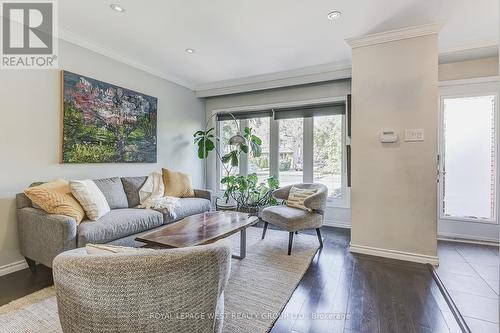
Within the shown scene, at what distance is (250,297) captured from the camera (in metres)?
2.03

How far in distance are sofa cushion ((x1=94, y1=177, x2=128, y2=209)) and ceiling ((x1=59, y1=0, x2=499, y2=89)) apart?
5.63ft

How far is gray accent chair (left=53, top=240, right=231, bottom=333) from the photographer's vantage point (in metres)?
0.88

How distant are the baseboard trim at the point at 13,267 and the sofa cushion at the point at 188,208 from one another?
1.43 metres

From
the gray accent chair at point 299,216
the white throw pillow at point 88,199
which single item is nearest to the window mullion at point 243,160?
the gray accent chair at point 299,216

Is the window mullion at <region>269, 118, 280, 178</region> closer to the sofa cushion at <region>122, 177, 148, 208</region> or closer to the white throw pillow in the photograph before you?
the sofa cushion at <region>122, 177, 148, 208</region>

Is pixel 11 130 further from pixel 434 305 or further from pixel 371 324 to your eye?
pixel 434 305

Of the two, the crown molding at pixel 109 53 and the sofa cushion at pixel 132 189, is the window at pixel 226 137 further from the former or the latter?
the sofa cushion at pixel 132 189

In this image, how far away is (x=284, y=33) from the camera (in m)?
2.94

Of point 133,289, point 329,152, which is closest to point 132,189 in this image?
point 133,289

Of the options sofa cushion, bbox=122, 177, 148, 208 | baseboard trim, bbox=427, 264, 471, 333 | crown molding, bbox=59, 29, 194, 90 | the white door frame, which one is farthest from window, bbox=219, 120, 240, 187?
baseboard trim, bbox=427, 264, 471, 333

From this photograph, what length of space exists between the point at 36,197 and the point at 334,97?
13.6 feet

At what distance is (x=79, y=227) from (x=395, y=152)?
3357 millimetres

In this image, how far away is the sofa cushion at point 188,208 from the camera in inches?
122

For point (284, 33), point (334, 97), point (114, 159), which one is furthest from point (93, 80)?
point (334, 97)
